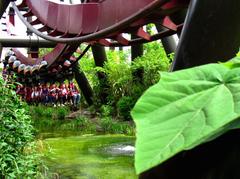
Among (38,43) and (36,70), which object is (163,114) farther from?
(38,43)

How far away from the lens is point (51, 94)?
49.5 ft

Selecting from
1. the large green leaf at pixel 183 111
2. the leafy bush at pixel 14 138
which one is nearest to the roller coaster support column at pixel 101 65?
the leafy bush at pixel 14 138

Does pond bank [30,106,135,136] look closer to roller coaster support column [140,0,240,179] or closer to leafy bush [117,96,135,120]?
leafy bush [117,96,135,120]

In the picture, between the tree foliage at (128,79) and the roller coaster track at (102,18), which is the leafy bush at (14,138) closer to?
the roller coaster track at (102,18)

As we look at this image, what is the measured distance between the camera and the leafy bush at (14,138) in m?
3.50

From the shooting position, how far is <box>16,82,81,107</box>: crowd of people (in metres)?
15.0

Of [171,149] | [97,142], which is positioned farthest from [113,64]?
[171,149]

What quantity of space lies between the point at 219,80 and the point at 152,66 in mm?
11367

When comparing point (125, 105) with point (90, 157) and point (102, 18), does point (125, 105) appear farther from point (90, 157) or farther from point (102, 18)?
point (102, 18)

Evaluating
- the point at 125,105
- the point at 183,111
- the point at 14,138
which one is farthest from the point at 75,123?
the point at 183,111

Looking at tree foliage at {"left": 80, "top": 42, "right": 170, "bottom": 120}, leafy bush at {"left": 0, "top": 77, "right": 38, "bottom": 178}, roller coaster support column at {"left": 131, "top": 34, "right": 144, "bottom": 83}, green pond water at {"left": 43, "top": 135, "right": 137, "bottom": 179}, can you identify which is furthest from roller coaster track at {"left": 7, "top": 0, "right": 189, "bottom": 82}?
roller coaster support column at {"left": 131, "top": 34, "right": 144, "bottom": 83}

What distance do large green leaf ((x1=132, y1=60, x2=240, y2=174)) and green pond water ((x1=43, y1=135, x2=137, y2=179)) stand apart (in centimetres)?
395

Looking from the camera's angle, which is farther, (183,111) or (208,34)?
(208,34)

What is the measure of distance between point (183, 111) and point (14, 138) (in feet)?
11.6
